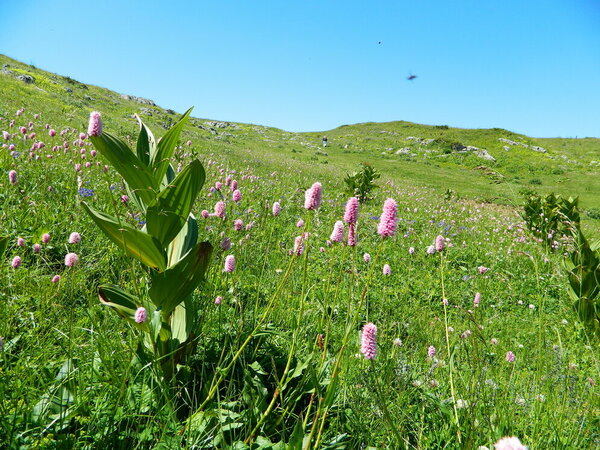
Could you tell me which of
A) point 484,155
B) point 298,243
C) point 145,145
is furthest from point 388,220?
point 484,155

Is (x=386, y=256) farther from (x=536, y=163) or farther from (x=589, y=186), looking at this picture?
(x=536, y=163)

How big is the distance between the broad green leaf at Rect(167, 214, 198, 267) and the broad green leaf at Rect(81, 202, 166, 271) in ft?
0.34

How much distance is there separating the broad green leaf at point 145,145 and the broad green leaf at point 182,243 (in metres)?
0.45

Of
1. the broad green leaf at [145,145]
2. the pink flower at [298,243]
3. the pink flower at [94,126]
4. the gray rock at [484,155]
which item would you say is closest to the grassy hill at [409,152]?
the gray rock at [484,155]

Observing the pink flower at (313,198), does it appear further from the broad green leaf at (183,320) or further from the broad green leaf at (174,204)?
the broad green leaf at (183,320)

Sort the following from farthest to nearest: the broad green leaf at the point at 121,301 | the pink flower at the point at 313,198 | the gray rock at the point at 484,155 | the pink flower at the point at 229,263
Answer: the gray rock at the point at 484,155
the pink flower at the point at 229,263
the broad green leaf at the point at 121,301
the pink flower at the point at 313,198

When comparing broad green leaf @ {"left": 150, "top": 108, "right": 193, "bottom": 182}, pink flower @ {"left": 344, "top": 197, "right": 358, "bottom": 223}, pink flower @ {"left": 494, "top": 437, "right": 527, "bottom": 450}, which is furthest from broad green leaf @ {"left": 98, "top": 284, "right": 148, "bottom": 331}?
pink flower @ {"left": 494, "top": 437, "right": 527, "bottom": 450}

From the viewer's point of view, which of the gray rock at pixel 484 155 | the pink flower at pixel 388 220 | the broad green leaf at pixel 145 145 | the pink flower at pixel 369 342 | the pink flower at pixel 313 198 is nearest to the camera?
the pink flower at pixel 369 342

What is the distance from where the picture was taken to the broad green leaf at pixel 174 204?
6.06 feet

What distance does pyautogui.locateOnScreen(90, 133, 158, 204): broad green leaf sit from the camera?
1801 millimetres

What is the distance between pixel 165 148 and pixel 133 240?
21.4 inches

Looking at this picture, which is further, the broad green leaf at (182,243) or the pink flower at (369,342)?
the broad green leaf at (182,243)

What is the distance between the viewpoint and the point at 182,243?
2.08 meters

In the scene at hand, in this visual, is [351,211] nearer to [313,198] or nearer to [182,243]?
[313,198]
